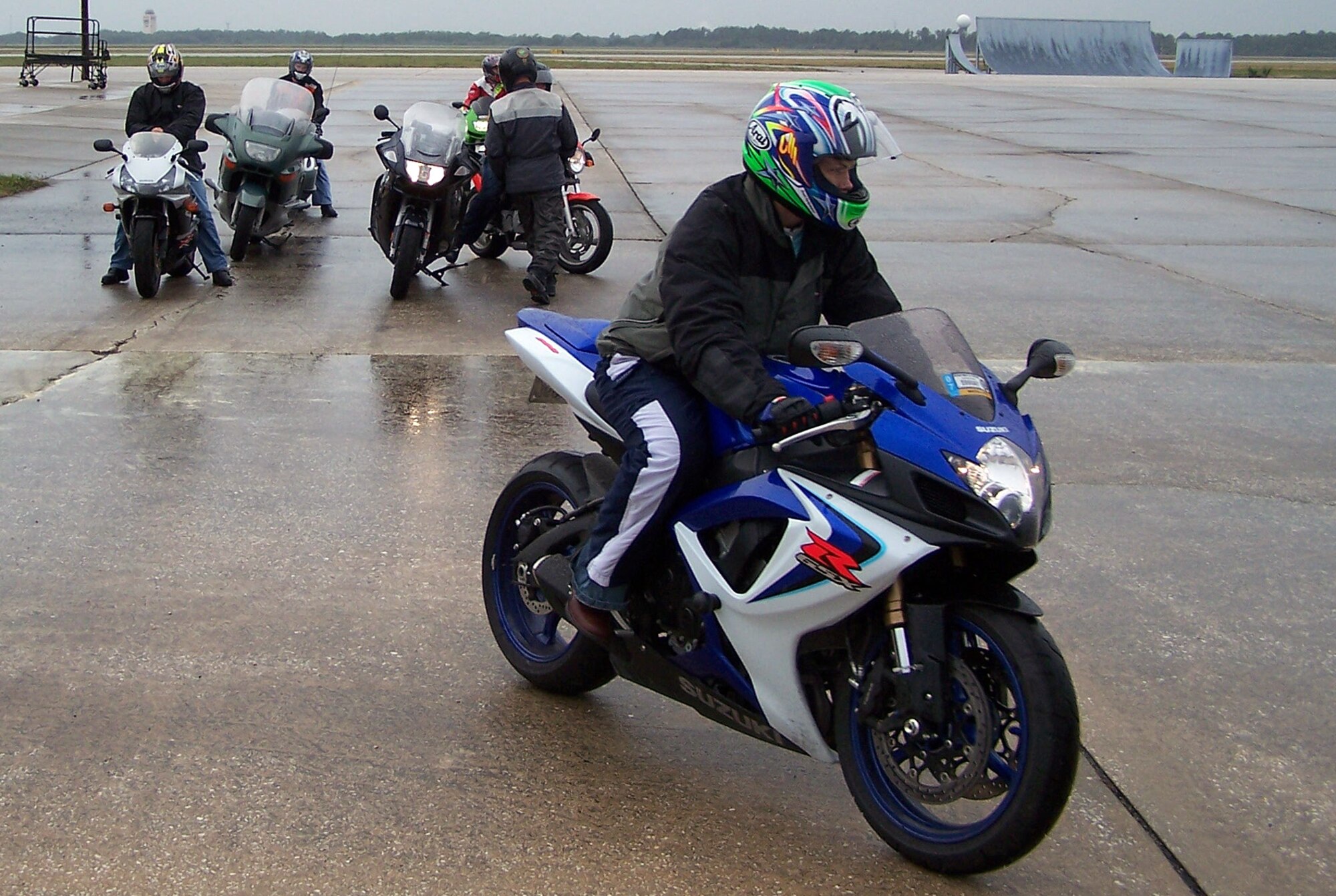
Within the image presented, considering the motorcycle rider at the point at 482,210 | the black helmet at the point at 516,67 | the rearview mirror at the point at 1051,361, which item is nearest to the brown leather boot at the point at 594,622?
the rearview mirror at the point at 1051,361

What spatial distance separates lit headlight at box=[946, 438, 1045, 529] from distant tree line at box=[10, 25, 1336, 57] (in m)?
108

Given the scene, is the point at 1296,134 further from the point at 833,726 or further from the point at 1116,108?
the point at 833,726

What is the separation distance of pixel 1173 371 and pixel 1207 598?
3632 mm

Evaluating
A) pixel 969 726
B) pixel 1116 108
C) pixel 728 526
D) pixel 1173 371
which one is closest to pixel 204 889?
pixel 728 526

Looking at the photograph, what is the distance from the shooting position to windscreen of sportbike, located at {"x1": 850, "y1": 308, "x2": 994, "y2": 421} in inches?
125

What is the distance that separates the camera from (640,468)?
143 inches

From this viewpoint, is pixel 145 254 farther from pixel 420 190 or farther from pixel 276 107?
pixel 276 107

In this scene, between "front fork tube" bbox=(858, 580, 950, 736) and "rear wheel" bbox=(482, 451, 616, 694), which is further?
"rear wheel" bbox=(482, 451, 616, 694)

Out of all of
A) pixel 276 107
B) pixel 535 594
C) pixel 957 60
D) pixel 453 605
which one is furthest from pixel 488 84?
pixel 957 60

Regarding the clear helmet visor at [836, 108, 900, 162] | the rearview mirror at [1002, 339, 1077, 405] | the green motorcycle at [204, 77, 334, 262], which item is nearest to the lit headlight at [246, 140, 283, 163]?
the green motorcycle at [204, 77, 334, 262]

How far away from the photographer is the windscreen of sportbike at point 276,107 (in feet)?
37.4

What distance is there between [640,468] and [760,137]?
2.93 feet

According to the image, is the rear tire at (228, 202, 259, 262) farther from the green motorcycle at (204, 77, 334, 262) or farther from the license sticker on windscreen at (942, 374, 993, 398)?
the license sticker on windscreen at (942, 374, 993, 398)

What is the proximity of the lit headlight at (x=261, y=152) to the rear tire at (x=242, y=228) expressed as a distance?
15.2 inches
